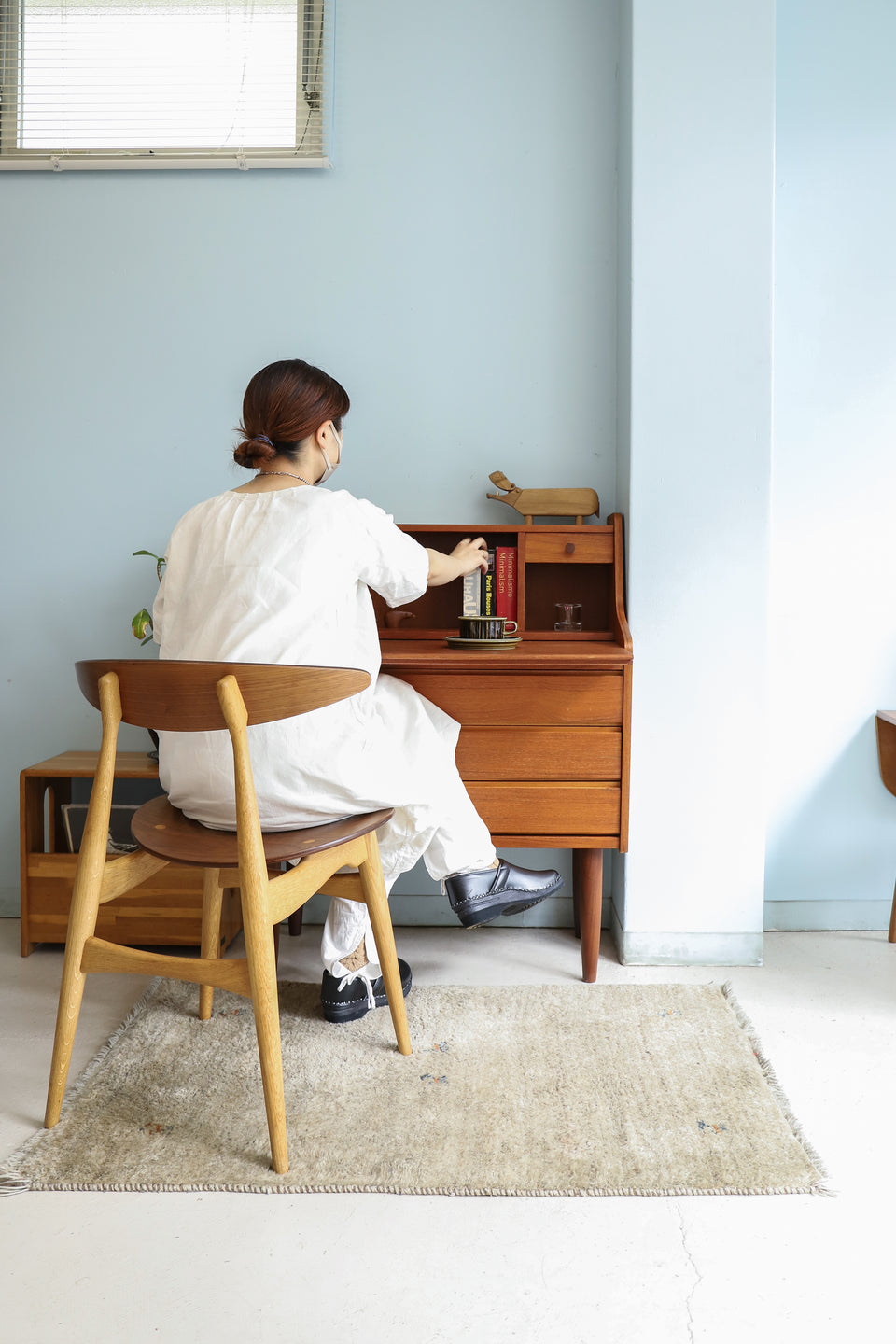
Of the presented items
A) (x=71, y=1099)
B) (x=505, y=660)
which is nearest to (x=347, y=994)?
(x=71, y=1099)

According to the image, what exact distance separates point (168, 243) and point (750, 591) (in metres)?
1.77

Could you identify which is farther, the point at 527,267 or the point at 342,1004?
the point at 527,267

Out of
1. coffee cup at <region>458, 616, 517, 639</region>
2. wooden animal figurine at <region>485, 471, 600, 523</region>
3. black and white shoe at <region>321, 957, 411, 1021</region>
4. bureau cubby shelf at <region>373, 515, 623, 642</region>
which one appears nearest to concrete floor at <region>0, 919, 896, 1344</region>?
black and white shoe at <region>321, 957, 411, 1021</region>

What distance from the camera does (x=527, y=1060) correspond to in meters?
1.82

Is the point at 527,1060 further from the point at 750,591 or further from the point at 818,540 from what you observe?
the point at 818,540

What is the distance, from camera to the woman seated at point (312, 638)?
1627mm

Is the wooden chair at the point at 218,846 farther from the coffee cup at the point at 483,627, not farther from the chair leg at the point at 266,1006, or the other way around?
the coffee cup at the point at 483,627

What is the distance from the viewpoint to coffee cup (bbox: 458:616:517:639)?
2.25 metres

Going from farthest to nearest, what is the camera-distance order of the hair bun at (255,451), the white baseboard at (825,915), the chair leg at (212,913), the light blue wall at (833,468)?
the white baseboard at (825,915) → the light blue wall at (833,468) → the chair leg at (212,913) → the hair bun at (255,451)

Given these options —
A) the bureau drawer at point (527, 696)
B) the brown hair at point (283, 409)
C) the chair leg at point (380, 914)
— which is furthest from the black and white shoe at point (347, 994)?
the brown hair at point (283, 409)

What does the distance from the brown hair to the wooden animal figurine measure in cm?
75

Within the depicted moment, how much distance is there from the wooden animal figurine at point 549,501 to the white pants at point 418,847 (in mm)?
787

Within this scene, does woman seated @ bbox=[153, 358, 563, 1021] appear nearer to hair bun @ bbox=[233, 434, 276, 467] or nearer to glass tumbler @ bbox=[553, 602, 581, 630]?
hair bun @ bbox=[233, 434, 276, 467]

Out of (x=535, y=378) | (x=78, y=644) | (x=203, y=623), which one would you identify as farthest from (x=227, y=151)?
(x=203, y=623)
